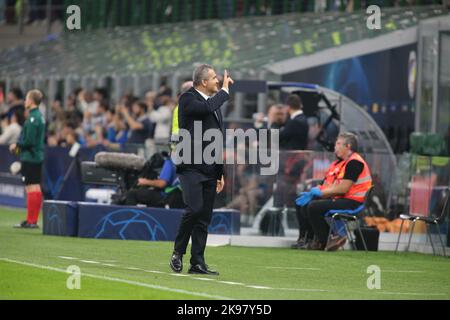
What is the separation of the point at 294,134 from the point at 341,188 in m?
2.51

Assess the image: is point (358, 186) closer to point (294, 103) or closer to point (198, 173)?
point (294, 103)

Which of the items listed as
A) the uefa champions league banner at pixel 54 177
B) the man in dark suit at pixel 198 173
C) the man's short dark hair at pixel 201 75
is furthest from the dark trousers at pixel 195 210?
the uefa champions league banner at pixel 54 177

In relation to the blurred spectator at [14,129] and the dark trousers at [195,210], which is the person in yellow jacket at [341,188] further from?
the blurred spectator at [14,129]

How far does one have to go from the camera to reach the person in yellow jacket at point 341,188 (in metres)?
19.5

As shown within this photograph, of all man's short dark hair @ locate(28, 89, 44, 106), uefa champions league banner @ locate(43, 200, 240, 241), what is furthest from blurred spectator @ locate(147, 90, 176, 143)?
uefa champions league banner @ locate(43, 200, 240, 241)

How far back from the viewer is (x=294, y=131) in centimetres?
2184

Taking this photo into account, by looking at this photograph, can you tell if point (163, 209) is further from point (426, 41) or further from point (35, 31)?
point (35, 31)

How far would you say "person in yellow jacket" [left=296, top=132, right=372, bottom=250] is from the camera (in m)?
19.5

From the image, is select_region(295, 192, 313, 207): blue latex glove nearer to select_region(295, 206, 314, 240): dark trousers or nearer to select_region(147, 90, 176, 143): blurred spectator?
select_region(295, 206, 314, 240): dark trousers

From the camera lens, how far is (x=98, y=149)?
2667cm

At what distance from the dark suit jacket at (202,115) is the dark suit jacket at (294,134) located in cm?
691

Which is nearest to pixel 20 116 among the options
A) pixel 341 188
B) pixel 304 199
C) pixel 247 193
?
pixel 247 193

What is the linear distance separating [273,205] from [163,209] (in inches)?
64.8
